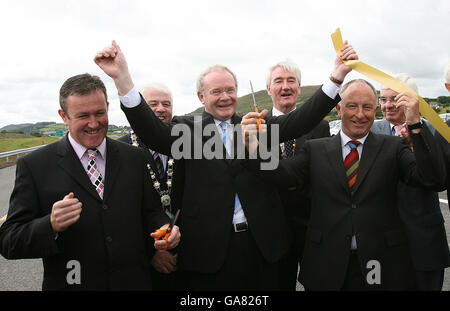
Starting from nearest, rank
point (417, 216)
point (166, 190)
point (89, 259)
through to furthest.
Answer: point (89, 259) < point (417, 216) < point (166, 190)

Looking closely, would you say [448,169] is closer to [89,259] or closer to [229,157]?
[229,157]

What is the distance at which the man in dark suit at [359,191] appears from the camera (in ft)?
8.11

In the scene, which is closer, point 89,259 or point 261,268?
point 89,259

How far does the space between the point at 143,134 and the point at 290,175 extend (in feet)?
3.70

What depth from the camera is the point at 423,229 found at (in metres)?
2.96

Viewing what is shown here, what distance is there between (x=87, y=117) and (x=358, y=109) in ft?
6.32

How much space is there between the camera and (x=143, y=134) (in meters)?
2.57

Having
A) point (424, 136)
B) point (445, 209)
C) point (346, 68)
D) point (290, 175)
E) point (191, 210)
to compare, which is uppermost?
point (346, 68)

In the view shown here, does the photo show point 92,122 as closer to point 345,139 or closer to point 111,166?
point 111,166

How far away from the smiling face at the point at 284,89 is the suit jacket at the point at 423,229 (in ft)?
4.68

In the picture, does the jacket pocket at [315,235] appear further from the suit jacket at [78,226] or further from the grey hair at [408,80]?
the grey hair at [408,80]

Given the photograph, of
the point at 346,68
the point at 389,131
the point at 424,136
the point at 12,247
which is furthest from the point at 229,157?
the point at 389,131

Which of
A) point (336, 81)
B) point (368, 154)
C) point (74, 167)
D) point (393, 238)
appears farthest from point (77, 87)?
point (393, 238)

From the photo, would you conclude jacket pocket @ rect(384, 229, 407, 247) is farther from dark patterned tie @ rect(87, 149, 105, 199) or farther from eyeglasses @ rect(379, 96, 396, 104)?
dark patterned tie @ rect(87, 149, 105, 199)
